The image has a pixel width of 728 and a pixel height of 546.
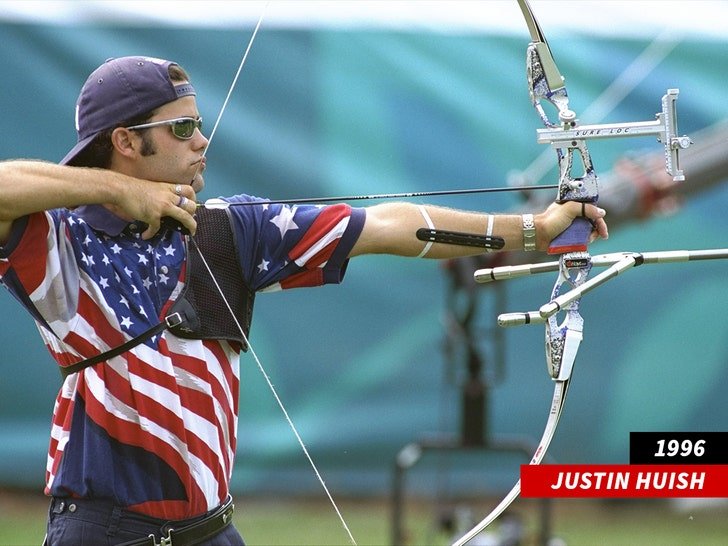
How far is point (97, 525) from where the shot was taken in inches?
77.1

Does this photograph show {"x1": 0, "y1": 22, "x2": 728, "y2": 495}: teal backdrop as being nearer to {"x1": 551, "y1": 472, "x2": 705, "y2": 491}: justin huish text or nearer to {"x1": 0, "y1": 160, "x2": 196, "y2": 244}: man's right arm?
{"x1": 551, "y1": 472, "x2": 705, "y2": 491}: justin huish text

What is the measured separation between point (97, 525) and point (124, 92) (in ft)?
2.25

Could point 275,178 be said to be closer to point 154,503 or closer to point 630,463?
point 630,463

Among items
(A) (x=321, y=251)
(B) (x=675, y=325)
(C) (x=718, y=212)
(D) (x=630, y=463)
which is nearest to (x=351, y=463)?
(D) (x=630, y=463)

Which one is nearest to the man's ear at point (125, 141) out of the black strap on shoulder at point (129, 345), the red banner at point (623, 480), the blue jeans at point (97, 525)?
the black strap on shoulder at point (129, 345)

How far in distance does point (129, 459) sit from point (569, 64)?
2690mm

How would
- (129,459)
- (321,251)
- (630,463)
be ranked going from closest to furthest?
1. (129,459)
2. (321,251)
3. (630,463)

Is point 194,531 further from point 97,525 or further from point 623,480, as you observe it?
point 623,480

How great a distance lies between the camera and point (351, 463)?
432 centimetres

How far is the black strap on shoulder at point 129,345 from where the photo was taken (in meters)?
1.97

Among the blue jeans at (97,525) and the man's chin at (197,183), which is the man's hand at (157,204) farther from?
the blue jeans at (97,525)

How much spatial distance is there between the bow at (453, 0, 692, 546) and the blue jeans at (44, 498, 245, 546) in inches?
19.8

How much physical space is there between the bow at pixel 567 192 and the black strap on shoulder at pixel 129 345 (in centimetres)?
49

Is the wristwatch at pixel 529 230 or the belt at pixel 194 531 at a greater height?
the wristwatch at pixel 529 230
